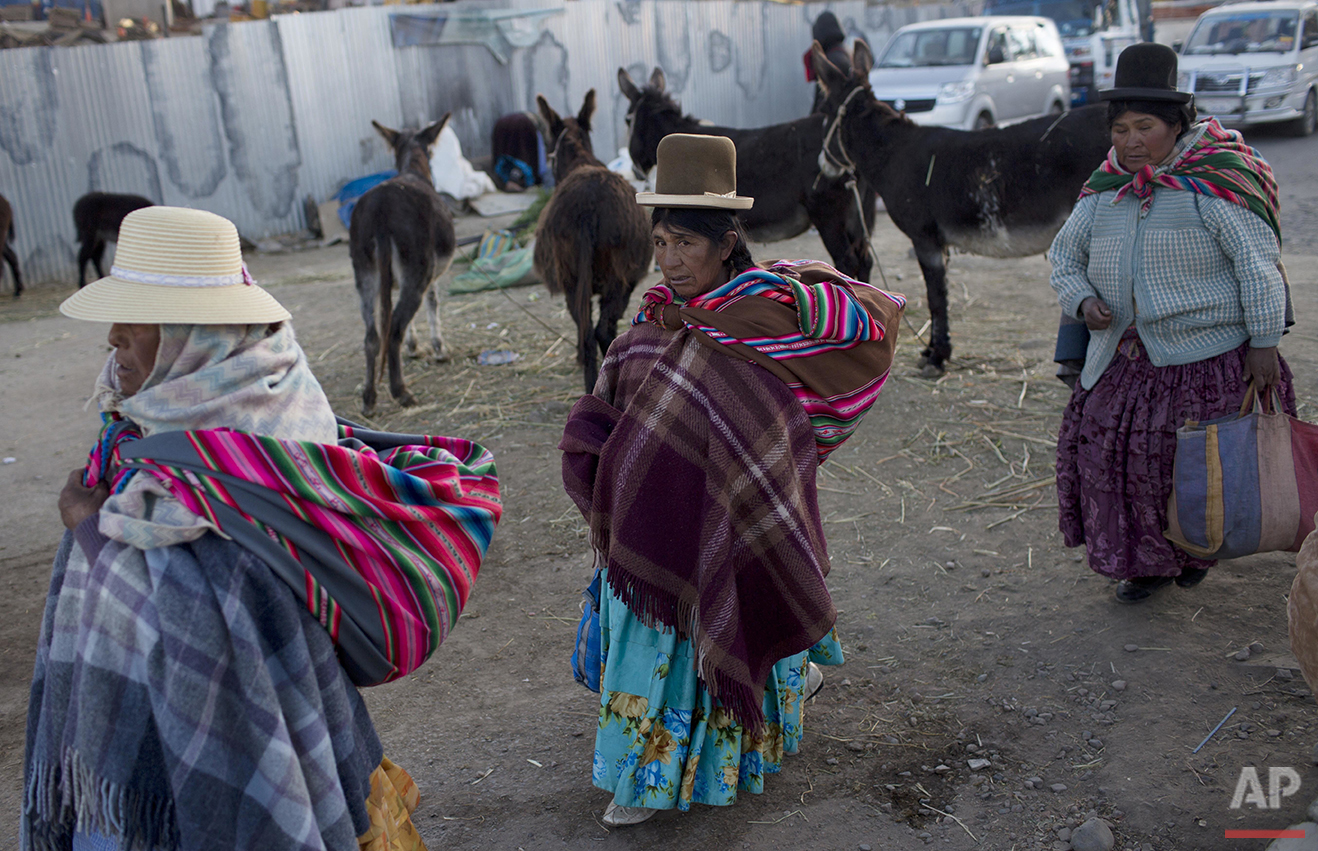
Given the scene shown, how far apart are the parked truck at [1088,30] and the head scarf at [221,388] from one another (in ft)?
55.0

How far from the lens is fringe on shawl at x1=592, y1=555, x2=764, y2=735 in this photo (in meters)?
2.41

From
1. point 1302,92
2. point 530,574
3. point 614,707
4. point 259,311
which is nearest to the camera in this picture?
point 259,311

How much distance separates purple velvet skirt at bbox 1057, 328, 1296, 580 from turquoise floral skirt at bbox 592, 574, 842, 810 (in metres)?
1.49

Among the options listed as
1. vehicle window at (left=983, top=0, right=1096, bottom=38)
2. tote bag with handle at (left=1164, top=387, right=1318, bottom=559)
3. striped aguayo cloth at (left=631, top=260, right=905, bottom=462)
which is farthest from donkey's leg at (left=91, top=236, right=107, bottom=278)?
vehicle window at (left=983, top=0, right=1096, bottom=38)

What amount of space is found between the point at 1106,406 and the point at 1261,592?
1.05 metres

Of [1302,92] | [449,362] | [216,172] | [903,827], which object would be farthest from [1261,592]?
[1302,92]

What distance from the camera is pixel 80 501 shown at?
1778 mm

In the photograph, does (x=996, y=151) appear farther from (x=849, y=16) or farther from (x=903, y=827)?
(x=849, y=16)

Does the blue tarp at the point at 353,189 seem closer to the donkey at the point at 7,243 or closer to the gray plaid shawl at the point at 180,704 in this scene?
the donkey at the point at 7,243

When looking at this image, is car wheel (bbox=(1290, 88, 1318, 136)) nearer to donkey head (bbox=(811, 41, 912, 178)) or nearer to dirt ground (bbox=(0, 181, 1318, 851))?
dirt ground (bbox=(0, 181, 1318, 851))

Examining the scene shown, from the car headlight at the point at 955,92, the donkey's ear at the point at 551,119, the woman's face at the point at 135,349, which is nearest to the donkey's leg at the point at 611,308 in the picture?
the donkey's ear at the point at 551,119

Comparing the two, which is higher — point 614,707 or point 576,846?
point 614,707

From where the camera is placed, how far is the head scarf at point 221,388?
5.60 ft

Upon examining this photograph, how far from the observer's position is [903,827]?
2682mm
